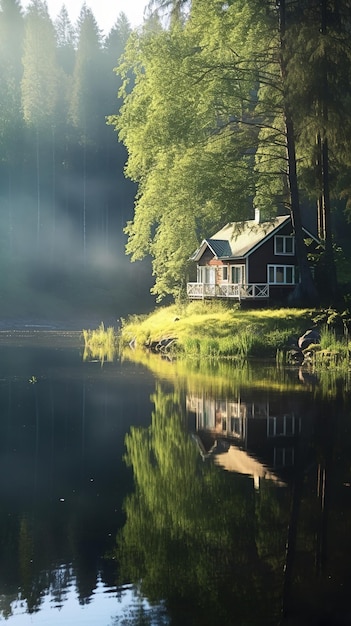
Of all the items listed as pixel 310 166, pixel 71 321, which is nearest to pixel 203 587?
pixel 310 166

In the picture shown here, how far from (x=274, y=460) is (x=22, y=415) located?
21.3ft

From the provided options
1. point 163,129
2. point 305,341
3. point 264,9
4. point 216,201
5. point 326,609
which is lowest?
point 326,609

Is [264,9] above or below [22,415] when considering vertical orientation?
above

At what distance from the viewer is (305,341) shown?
29.9m

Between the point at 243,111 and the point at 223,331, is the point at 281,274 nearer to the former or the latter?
the point at 243,111

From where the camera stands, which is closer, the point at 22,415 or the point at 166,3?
the point at 22,415

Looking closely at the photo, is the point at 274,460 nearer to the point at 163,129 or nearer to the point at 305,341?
the point at 305,341

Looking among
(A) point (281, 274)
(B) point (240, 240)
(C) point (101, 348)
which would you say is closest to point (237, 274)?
(B) point (240, 240)

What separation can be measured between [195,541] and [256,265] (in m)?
33.8

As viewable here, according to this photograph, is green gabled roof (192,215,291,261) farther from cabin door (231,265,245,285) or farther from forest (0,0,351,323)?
forest (0,0,351,323)

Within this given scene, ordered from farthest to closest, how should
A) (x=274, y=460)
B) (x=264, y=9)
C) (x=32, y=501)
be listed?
(x=264, y=9) < (x=274, y=460) < (x=32, y=501)

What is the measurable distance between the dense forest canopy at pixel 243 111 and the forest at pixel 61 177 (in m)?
21.7

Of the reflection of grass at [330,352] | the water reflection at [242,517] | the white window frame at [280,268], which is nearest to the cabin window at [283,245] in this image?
the white window frame at [280,268]

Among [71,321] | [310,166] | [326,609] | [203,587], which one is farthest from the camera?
[71,321]
